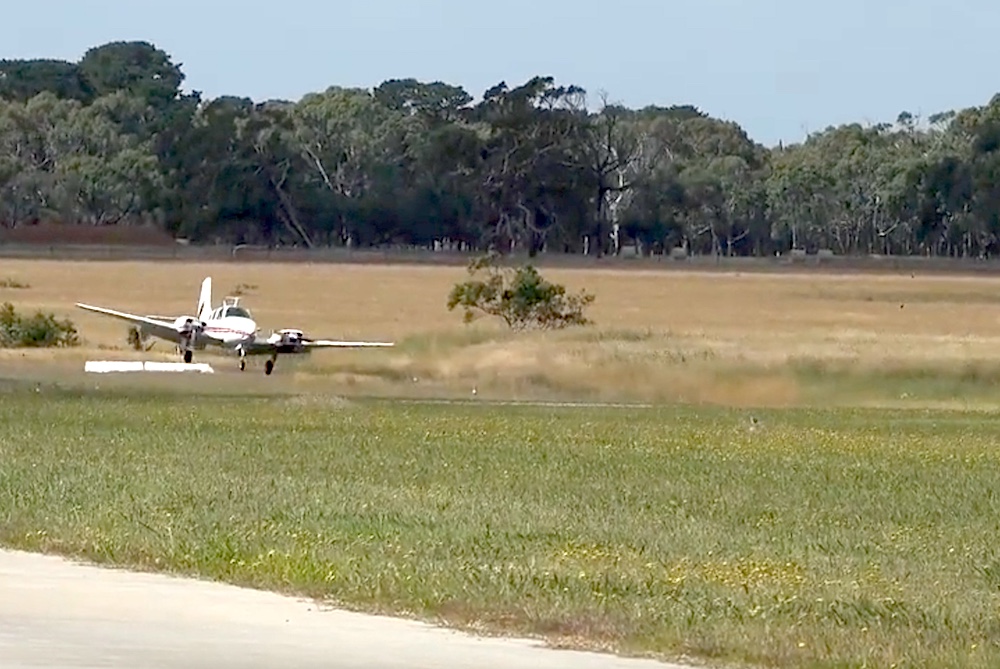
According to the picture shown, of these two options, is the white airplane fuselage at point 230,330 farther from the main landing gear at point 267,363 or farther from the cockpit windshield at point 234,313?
the main landing gear at point 267,363

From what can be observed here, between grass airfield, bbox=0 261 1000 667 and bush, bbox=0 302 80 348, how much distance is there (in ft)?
13.1

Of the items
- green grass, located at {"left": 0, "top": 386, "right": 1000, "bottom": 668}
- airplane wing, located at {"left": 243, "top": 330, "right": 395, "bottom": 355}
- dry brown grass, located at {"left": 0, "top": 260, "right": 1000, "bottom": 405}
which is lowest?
dry brown grass, located at {"left": 0, "top": 260, "right": 1000, "bottom": 405}

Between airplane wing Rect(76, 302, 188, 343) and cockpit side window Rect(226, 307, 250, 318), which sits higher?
cockpit side window Rect(226, 307, 250, 318)

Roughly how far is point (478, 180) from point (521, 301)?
238 ft

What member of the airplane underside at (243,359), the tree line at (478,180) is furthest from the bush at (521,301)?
the tree line at (478,180)

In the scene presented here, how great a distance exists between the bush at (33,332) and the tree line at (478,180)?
70921mm

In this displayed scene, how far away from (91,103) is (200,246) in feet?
138

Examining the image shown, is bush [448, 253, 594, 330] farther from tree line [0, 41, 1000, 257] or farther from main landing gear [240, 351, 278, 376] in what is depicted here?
tree line [0, 41, 1000, 257]

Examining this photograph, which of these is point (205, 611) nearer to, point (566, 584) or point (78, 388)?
point (566, 584)

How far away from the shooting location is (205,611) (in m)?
14.3

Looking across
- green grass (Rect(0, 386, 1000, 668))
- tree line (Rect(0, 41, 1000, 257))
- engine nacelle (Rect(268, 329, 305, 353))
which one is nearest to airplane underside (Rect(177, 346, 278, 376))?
engine nacelle (Rect(268, 329, 305, 353))

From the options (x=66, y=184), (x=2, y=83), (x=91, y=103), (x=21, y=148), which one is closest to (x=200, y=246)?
(x=66, y=184)

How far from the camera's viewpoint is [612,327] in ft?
244

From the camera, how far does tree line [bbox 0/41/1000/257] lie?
470ft
